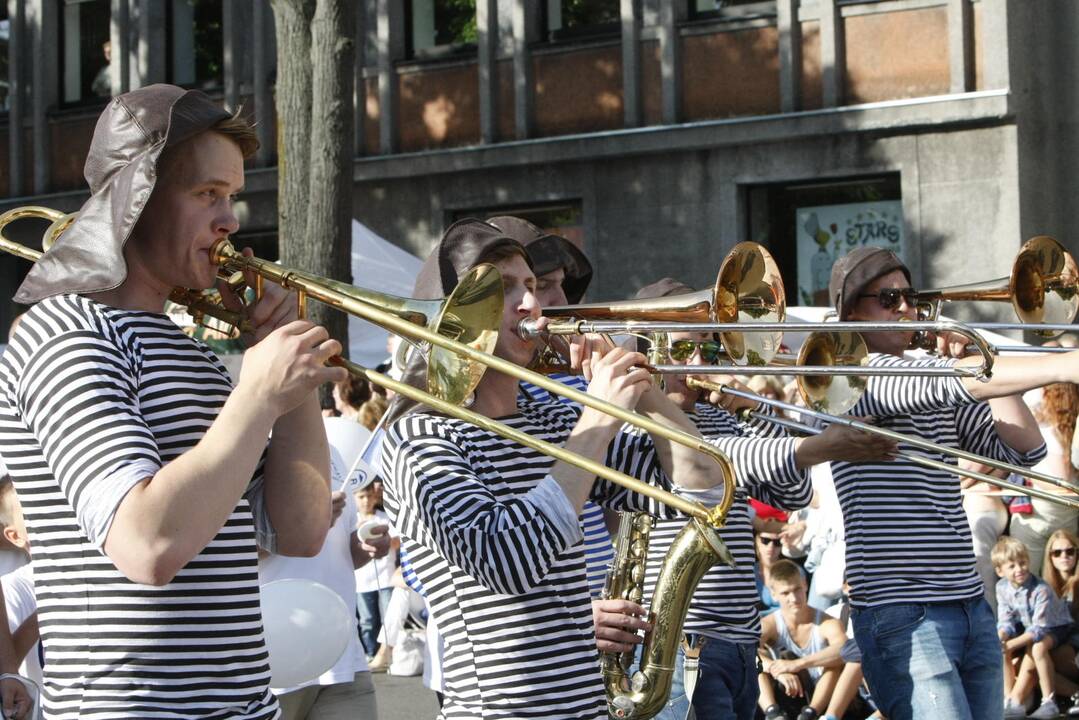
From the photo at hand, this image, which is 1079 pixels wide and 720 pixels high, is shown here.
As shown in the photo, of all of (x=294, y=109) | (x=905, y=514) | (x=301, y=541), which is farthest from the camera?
(x=294, y=109)

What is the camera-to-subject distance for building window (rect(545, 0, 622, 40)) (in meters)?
16.5

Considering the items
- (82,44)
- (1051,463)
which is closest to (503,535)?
(1051,463)

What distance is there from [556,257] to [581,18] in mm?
12183

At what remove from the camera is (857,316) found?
5520 mm

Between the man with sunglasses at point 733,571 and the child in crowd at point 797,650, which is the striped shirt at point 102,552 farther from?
→ the child in crowd at point 797,650

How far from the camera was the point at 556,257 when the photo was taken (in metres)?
4.95

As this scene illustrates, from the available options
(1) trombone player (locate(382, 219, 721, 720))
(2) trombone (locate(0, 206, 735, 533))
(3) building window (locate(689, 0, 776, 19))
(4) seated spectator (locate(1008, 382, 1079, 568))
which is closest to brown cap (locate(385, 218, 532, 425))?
(1) trombone player (locate(382, 219, 721, 720))

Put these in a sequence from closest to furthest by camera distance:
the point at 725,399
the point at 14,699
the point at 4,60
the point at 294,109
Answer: the point at 14,699
the point at 725,399
the point at 294,109
the point at 4,60

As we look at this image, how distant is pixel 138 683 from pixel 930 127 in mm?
12823

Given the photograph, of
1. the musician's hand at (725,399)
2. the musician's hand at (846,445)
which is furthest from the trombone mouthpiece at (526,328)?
the musician's hand at (725,399)

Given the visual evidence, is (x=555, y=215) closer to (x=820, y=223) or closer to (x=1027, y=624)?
(x=820, y=223)

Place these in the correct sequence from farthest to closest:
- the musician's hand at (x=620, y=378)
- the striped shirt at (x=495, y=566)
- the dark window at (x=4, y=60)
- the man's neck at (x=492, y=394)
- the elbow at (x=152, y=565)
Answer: the dark window at (x=4, y=60) < the man's neck at (x=492, y=394) < the musician's hand at (x=620, y=378) < the striped shirt at (x=495, y=566) < the elbow at (x=152, y=565)

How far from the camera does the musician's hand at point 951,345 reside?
577cm

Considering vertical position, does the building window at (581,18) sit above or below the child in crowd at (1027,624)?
above
